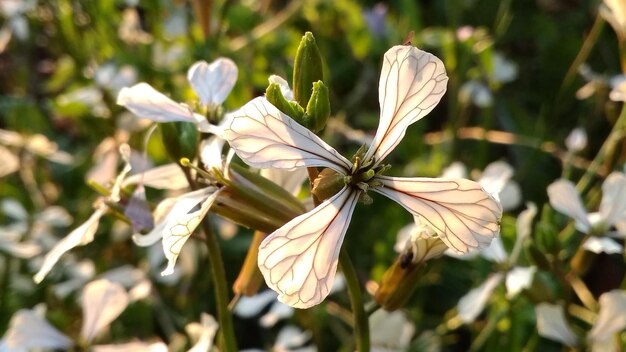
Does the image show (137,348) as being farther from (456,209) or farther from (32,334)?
(456,209)

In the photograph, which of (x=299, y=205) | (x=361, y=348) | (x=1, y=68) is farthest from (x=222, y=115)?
(x=1, y=68)

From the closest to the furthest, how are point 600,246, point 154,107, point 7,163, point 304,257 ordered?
point 304,257 < point 154,107 < point 600,246 < point 7,163

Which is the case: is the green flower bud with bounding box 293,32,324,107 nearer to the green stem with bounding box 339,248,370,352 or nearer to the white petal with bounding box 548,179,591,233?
the green stem with bounding box 339,248,370,352

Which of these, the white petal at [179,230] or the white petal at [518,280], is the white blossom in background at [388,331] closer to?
the white petal at [518,280]

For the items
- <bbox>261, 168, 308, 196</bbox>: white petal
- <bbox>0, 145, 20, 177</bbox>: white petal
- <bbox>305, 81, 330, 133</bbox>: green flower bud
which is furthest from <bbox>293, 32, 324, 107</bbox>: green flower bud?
<bbox>0, 145, 20, 177</bbox>: white petal

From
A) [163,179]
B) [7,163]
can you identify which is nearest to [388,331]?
[163,179]

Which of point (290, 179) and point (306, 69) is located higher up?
point (306, 69)
